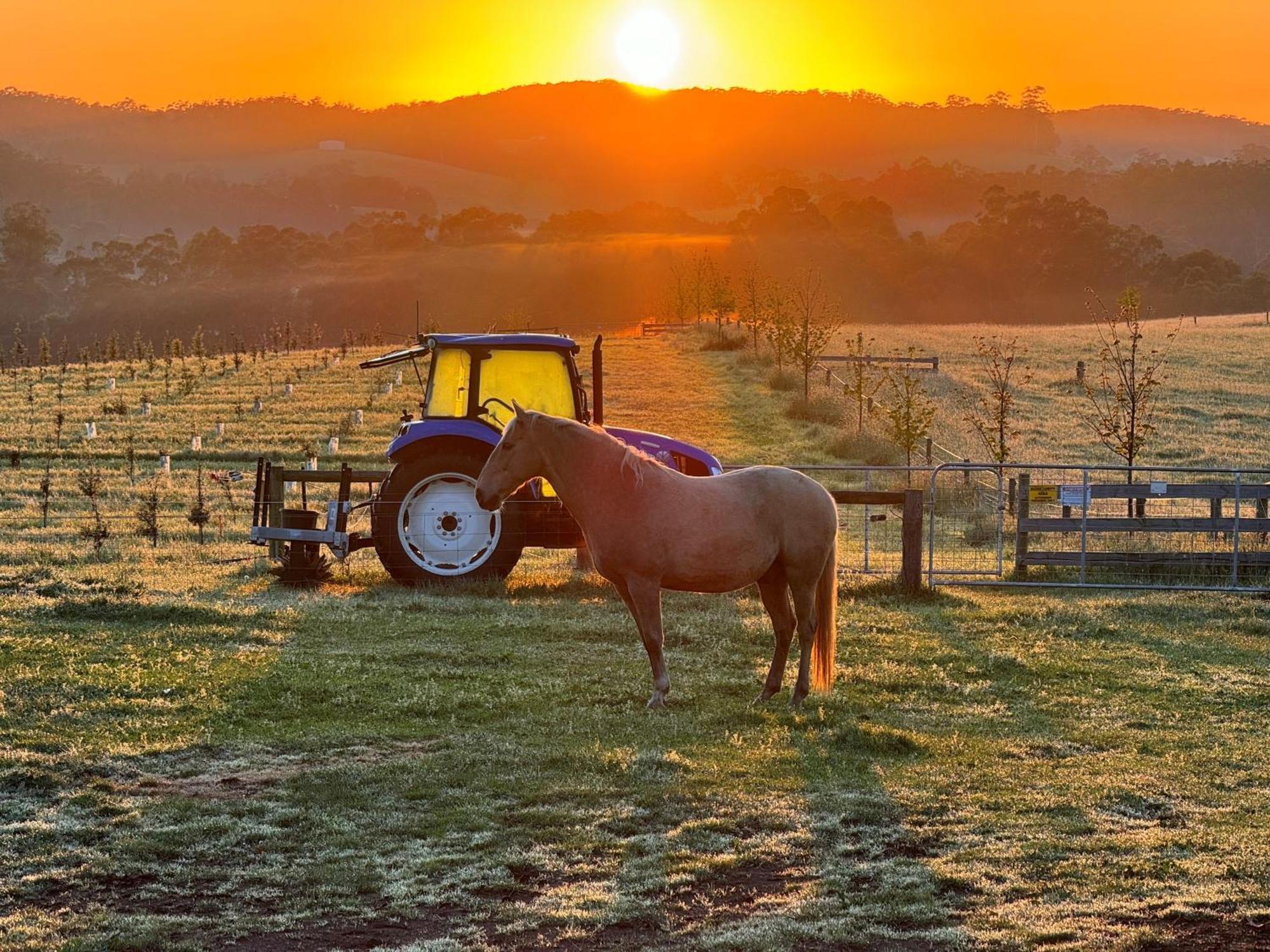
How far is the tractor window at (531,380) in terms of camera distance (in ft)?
52.6

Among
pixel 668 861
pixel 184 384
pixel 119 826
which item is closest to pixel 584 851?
pixel 668 861

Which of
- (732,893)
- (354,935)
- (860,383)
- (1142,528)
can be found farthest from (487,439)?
(860,383)

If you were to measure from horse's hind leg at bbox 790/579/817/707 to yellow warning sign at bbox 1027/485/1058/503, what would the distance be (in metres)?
8.08

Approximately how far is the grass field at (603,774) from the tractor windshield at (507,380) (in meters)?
2.18

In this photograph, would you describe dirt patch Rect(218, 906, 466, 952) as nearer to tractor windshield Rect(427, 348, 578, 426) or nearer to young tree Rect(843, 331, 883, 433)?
tractor windshield Rect(427, 348, 578, 426)

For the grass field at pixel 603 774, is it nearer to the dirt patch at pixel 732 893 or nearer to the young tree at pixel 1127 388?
the dirt patch at pixel 732 893

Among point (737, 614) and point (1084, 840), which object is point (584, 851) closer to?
point (1084, 840)

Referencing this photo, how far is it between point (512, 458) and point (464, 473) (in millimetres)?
4959

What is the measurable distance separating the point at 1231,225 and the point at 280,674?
18739 cm

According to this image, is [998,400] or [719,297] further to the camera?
[719,297]

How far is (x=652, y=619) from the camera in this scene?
10461 mm

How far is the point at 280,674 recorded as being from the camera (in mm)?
11344

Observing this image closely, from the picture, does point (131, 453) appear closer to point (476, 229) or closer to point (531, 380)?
point (531, 380)

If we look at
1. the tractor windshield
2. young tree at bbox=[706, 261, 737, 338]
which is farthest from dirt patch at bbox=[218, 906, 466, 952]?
young tree at bbox=[706, 261, 737, 338]
